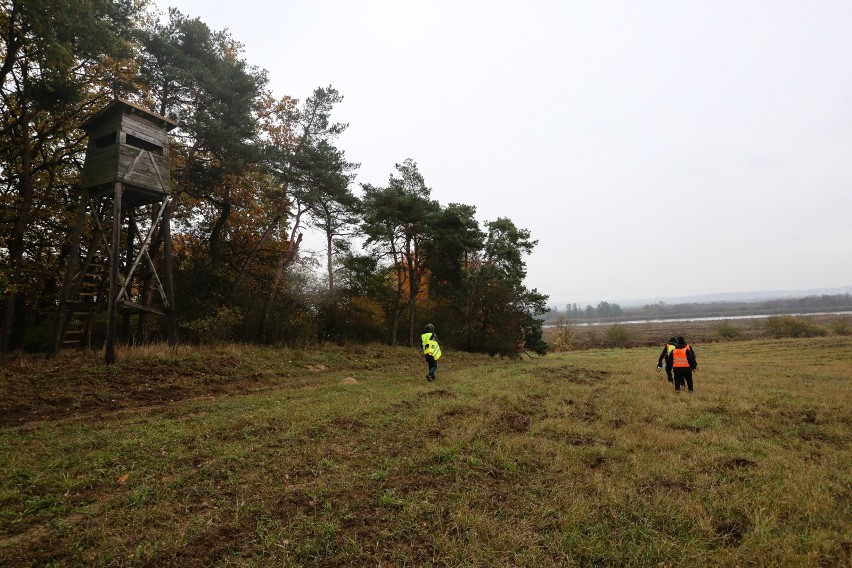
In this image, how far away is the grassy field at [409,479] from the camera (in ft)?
11.3

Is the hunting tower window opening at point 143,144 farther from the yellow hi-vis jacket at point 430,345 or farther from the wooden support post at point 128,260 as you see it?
the yellow hi-vis jacket at point 430,345

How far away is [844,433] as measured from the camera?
7.24 m

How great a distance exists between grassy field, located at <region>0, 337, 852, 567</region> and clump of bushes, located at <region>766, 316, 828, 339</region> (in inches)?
2245

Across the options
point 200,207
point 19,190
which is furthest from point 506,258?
point 19,190

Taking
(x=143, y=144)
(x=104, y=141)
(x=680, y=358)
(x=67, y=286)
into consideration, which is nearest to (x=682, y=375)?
(x=680, y=358)

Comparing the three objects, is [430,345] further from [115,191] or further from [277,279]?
[115,191]

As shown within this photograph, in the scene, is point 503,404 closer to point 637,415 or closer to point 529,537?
point 637,415

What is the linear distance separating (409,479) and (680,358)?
1071 cm

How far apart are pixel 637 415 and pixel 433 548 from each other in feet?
22.7

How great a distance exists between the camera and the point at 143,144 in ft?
44.5

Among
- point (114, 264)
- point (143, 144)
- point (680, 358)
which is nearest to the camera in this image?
point (114, 264)

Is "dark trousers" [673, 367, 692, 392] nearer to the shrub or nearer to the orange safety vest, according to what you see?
the orange safety vest

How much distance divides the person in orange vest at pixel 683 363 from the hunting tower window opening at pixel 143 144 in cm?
1884

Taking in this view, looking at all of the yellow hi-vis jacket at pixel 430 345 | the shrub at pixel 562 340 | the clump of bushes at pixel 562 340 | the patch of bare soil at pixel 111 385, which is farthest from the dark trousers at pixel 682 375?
the shrub at pixel 562 340
